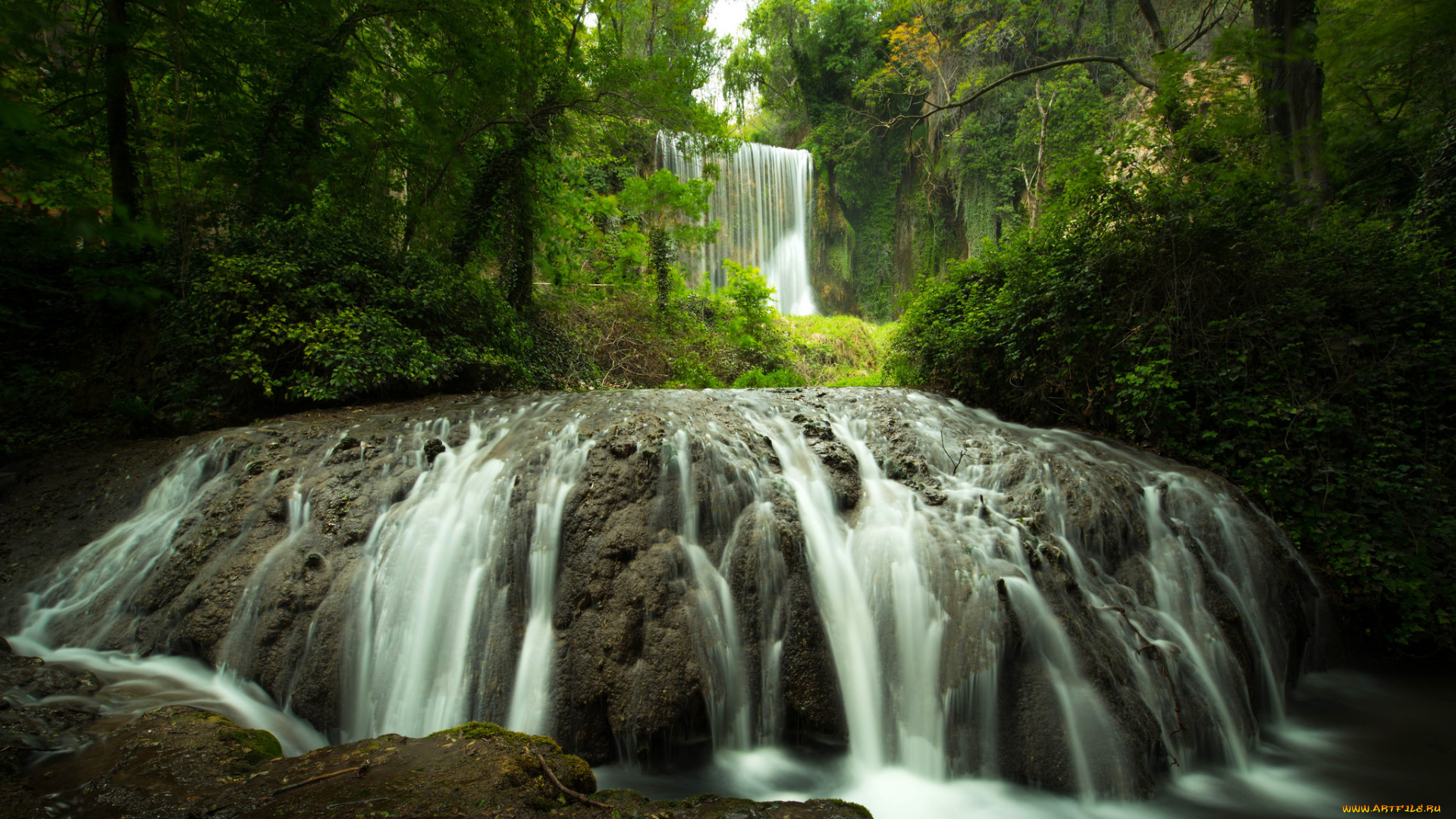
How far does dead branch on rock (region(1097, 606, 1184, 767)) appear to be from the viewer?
3438 millimetres

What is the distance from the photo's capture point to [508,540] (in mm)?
4039

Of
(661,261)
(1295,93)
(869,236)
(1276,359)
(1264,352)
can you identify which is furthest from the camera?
(869,236)

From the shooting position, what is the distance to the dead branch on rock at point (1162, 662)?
135 inches

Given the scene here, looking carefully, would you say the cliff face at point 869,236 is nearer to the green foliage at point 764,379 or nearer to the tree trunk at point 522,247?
the green foliage at point 764,379

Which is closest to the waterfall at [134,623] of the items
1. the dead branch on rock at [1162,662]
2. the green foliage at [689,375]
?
the dead branch on rock at [1162,662]

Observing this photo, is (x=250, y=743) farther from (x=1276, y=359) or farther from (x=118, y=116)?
(x=118, y=116)

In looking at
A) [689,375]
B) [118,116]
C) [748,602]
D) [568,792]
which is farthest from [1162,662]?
[118,116]

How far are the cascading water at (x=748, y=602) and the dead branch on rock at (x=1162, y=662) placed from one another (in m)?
0.02

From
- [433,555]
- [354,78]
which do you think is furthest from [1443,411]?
[354,78]

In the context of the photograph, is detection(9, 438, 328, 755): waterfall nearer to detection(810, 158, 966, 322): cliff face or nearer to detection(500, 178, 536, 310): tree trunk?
detection(500, 178, 536, 310): tree trunk

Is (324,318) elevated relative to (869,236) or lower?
lower

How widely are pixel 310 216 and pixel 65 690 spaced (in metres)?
6.94

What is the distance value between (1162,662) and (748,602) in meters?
2.93

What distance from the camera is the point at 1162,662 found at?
368cm
